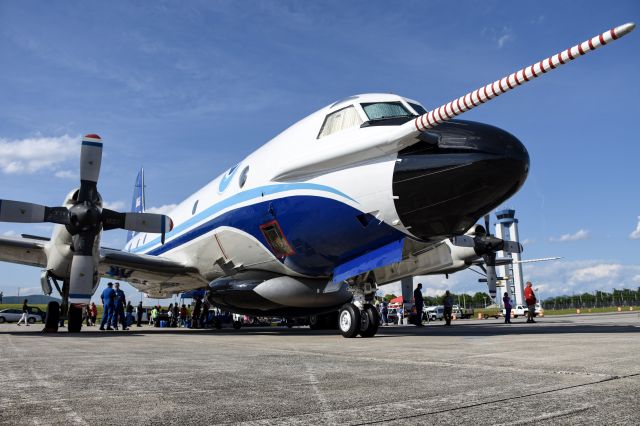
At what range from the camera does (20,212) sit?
1190cm

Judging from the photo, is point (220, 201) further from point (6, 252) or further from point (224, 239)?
point (6, 252)

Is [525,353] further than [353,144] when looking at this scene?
No

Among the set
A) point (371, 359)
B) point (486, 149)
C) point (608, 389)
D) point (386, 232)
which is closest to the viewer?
point (608, 389)

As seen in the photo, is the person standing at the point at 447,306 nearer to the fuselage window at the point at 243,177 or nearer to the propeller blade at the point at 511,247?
the propeller blade at the point at 511,247

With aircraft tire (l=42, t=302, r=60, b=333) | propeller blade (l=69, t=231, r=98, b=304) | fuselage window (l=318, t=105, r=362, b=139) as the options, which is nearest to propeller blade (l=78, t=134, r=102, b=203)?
propeller blade (l=69, t=231, r=98, b=304)

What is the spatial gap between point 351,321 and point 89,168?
305 inches

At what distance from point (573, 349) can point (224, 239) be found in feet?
31.5

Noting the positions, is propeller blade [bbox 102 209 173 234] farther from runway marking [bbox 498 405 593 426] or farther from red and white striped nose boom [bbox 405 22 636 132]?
runway marking [bbox 498 405 593 426]

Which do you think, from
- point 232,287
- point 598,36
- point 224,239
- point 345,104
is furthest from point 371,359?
point 224,239

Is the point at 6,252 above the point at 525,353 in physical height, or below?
above

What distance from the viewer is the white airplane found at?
869 centimetres

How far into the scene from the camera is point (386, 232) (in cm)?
973

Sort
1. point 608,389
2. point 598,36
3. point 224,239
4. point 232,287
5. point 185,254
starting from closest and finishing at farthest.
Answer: point 608,389
point 598,36
point 232,287
point 224,239
point 185,254

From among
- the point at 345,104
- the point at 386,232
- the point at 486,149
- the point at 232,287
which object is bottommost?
the point at 232,287
